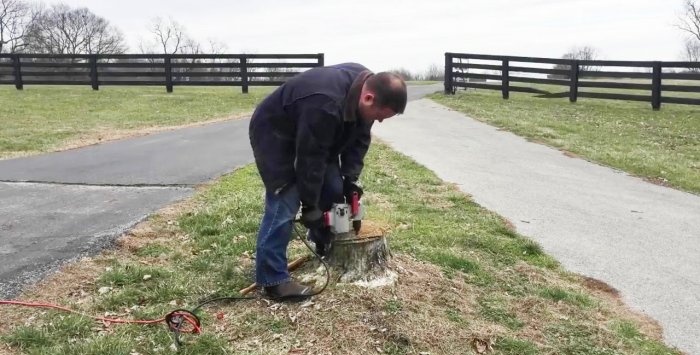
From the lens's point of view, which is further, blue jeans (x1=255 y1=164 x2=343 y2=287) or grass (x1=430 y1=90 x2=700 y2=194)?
grass (x1=430 y1=90 x2=700 y2=194)

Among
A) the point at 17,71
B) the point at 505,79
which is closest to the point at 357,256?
the point at 505,79

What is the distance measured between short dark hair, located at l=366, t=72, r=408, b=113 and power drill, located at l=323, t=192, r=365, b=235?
806mm

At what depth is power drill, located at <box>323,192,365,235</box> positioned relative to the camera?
359 cm

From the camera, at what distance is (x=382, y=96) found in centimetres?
301

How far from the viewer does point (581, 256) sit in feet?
16.6

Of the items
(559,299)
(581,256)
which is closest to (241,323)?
(559,299)

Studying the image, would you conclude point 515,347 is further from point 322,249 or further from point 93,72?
point 93,72

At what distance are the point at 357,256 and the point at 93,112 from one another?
1314 cm

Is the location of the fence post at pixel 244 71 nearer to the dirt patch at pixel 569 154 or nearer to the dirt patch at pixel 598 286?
the dirt patch at pixel 569 154

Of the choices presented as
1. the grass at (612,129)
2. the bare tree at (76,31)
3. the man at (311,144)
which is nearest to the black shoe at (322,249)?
the man at (311,144)

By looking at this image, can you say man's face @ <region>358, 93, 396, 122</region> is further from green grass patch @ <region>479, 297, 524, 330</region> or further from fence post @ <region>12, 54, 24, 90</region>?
fence post @ <region>12, 54, 24, 90</region>

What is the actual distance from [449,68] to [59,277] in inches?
685

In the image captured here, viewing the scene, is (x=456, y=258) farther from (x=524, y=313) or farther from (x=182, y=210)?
(x=182, y=210)

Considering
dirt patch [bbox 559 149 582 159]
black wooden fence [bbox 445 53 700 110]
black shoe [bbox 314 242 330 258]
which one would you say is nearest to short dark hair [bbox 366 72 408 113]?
black shoe [bbox 314 242 330 258]
